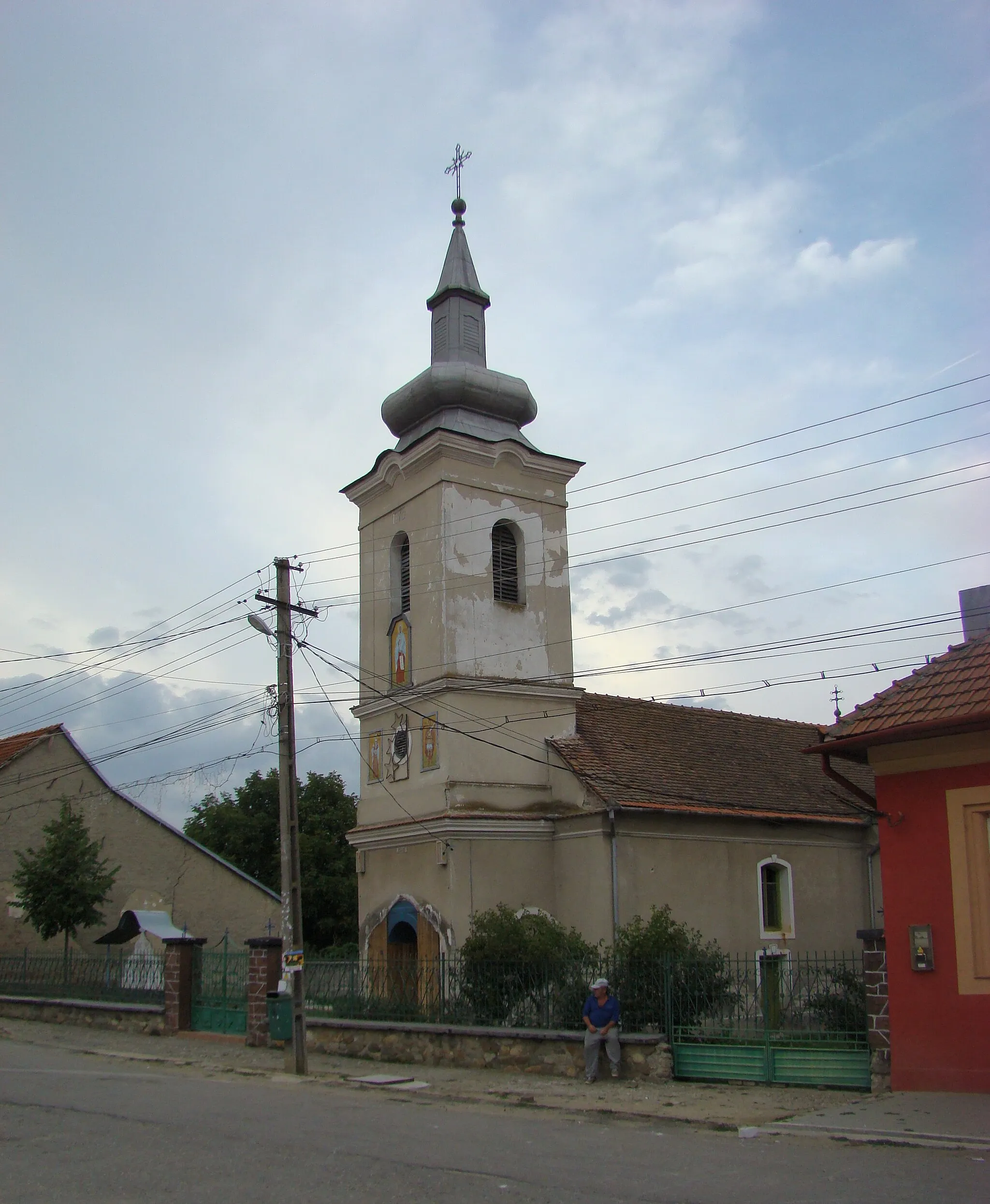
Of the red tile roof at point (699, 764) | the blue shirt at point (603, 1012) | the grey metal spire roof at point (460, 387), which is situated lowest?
the blue shirt at point (603, 1012)

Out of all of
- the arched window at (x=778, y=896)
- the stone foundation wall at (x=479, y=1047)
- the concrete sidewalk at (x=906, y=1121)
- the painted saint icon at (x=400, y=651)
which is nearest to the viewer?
the concrete sidewalk at (x=906, y=1121)

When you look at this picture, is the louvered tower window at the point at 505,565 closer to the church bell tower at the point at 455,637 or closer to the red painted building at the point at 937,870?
the church bell tower at the point at 455,637

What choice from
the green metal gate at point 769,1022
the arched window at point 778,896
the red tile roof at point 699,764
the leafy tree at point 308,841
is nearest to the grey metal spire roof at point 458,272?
the red tile roof at point 699,764

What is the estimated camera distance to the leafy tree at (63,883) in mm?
26844

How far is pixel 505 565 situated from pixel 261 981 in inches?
405

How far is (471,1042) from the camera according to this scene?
607 inches

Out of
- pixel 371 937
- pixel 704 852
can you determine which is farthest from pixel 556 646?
pixel 371 937

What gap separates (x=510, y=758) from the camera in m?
23.4

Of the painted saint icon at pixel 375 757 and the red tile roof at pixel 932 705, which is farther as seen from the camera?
the painted saint icon at pixel 375 757

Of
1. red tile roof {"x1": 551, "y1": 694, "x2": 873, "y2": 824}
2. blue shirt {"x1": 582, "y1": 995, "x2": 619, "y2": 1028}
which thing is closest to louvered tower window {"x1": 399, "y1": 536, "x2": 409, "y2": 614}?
red tile roof {"x1": 551, "y1": 694, "x2": 873, "y2": 824}

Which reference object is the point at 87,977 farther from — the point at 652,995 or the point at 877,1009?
the point at 877,1009

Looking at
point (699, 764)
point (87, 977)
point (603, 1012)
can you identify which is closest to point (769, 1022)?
point (603, 1012)

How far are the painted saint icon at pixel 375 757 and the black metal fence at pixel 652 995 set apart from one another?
740cm

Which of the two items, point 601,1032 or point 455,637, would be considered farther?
point 455,637
